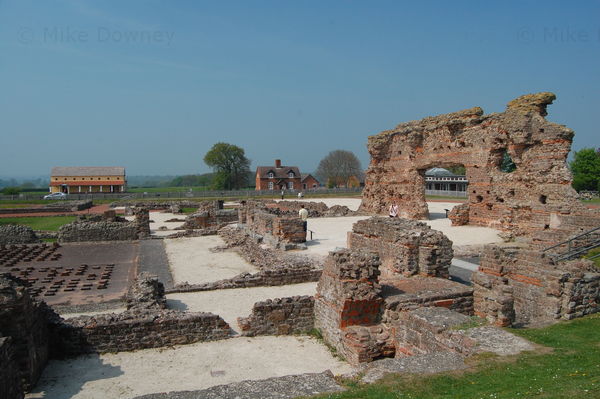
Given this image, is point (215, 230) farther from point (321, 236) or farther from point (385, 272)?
point (385, 272)

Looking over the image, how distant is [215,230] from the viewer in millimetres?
25172

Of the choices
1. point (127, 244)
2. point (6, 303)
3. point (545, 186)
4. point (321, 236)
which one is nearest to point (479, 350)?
point (6, 303)

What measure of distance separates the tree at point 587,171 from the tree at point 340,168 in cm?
4579

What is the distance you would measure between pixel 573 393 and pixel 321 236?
54.9ft

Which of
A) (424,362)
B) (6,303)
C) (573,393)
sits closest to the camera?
(573,393)

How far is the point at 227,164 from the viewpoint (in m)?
86.4

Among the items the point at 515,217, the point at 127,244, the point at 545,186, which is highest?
the point at 545,186

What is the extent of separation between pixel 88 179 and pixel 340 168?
51.9m

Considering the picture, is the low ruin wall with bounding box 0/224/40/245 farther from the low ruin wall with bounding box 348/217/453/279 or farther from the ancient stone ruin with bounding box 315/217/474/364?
the ancient stone ruin with bounding box 315/217/474/364

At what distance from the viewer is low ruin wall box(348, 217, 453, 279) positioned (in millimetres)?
10695

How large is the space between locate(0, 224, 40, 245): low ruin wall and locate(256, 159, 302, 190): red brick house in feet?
194

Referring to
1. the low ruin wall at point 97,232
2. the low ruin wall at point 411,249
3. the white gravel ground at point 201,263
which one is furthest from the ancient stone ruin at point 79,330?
the low ruin wall at point 97,232

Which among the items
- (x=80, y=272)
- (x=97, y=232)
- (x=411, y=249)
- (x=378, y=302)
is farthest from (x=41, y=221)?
(x=378, y=302)

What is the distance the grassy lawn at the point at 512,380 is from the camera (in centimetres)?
455
